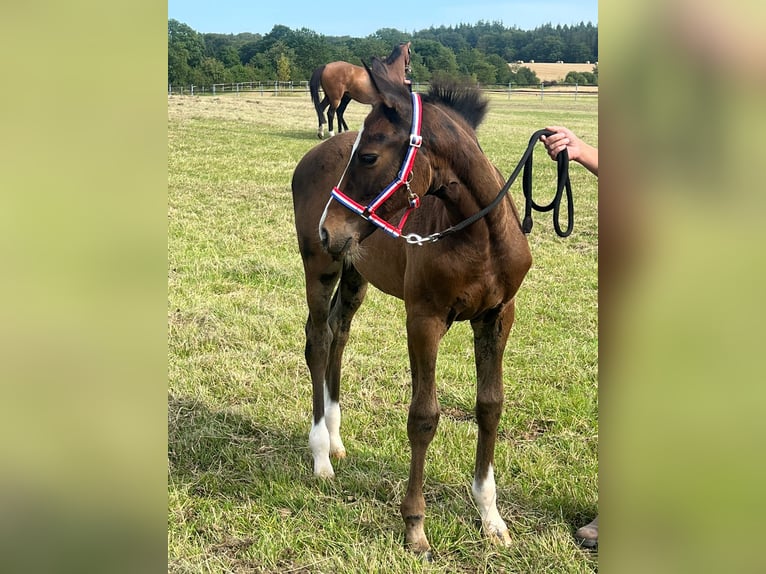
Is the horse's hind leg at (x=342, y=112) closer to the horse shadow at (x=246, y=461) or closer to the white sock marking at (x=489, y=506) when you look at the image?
the horse shadow at (x=246, y=461)

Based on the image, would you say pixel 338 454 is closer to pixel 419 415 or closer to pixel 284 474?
pixel 284 474

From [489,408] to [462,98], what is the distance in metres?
1.43

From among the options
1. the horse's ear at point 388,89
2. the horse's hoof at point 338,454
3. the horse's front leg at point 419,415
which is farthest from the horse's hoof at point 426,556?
the horse's ear at point 388,89

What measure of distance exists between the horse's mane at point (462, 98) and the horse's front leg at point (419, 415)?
906 mm

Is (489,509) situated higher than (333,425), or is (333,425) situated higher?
(333,425)

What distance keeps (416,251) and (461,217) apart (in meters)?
0.27

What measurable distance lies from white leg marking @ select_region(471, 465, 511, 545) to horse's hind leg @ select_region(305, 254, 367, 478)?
2.94ft

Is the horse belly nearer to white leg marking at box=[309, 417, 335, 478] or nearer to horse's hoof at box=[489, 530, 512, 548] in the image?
white leg marking at box=[309, 417, 335, 478]

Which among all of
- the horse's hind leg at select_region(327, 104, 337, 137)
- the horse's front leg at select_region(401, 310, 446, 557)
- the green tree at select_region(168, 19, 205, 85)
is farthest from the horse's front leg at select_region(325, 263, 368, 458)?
the green tree at select_region(168, 19, 205, 85)

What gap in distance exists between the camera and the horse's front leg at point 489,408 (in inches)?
119

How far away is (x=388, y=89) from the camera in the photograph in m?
2.43

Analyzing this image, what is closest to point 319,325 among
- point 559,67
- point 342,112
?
point 559,67

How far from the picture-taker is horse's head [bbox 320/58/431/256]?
95.6 inches

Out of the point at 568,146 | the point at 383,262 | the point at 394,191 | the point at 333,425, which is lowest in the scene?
the point at 333,425
